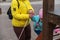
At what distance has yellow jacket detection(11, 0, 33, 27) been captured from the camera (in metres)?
4.70

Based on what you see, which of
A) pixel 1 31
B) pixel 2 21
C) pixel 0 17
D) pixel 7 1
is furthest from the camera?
pixel 7 1

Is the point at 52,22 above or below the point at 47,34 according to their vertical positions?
above

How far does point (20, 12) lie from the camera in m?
4.77

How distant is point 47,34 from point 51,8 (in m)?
0.30

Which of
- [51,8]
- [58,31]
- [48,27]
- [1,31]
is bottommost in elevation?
[1,31]

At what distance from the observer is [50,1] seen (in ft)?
7.67

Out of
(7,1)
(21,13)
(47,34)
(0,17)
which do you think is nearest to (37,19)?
(21,13)

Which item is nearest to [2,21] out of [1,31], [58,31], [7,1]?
[1,31]

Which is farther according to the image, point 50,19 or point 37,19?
point 37,19

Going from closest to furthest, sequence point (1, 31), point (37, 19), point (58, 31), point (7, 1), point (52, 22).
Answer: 1. point (52, 22)
2. point (58, 31)
3. point (37, 19)
4. point (1, 31)
5. point (7, 1)

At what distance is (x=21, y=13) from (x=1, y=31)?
153 inches

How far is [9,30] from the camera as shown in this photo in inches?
336

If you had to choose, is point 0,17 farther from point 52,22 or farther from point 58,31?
point 52,22

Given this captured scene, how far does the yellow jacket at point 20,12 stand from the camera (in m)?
4.70
